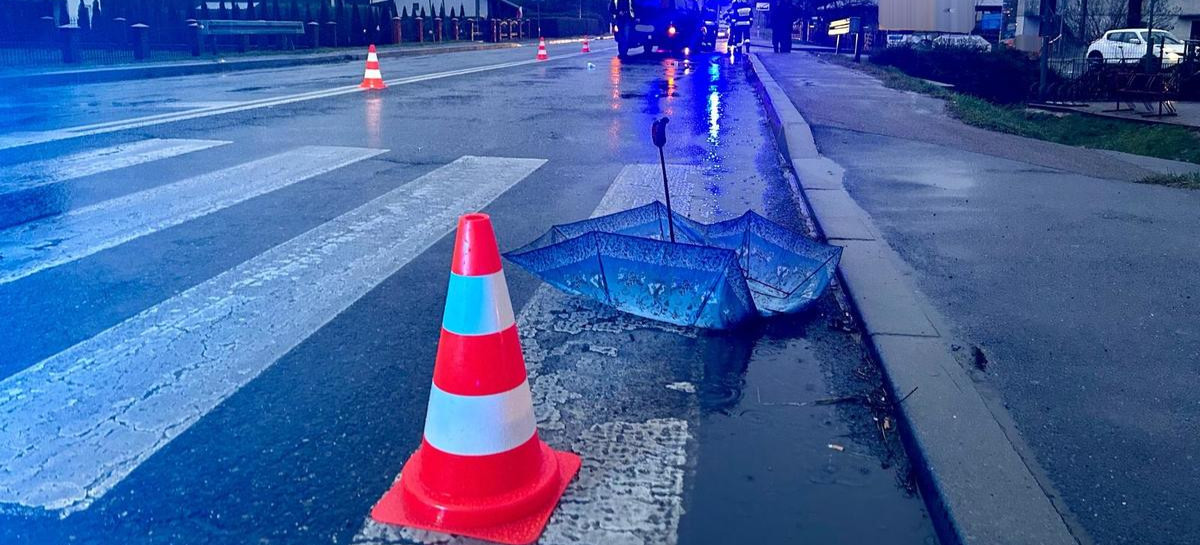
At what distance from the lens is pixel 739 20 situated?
43.9 metres

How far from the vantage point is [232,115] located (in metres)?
11.6

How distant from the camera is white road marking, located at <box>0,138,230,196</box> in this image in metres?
7.35

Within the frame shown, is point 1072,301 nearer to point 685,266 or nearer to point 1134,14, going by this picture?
point 685,266

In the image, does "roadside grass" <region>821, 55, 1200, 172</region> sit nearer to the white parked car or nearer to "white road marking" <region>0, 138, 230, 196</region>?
"white road marking" <region>0, 138, 230, 196</region>

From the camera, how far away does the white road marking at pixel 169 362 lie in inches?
114

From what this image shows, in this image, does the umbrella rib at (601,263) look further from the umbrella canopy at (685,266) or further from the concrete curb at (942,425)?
the concrete curb at (942,425)

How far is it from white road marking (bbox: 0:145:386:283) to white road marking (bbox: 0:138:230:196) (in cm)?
93

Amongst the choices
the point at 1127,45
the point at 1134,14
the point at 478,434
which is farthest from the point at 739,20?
the point at 478,434

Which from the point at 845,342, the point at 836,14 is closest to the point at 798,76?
the point at 845,342

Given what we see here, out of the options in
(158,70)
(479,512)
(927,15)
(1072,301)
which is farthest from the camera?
(927,15)

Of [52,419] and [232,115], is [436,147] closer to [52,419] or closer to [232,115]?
[232,115]

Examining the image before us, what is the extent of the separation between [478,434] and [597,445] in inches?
22.2

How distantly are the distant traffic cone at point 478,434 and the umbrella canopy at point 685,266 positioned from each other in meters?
1.46

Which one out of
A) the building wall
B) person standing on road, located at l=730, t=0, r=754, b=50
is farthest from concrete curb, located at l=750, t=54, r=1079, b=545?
person standing on road, located at l=730, t=0, r=754, b=50
